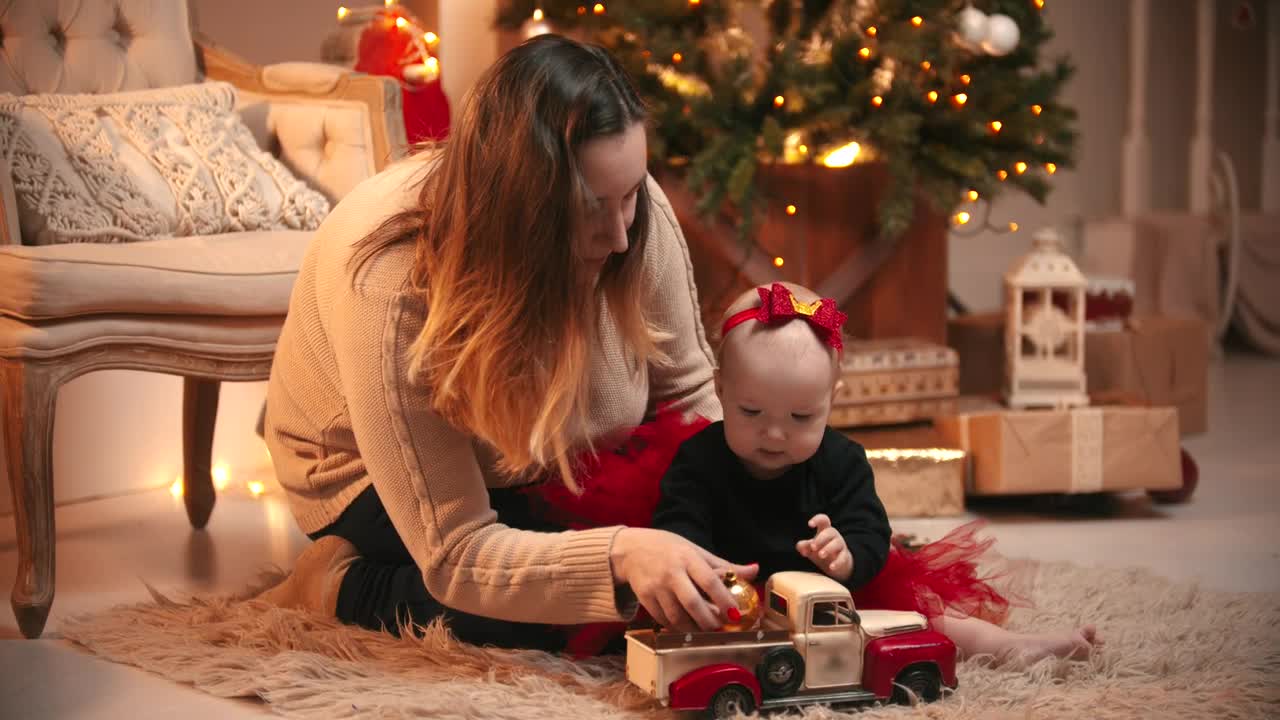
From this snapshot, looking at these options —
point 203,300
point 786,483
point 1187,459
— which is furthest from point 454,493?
point 1187,459

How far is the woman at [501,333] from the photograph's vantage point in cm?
123

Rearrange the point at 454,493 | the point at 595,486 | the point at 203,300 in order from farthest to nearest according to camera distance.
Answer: the point at 203,300 → the point at 595,486 → the point at 454,493

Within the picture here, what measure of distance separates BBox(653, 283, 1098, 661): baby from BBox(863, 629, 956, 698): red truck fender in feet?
0.24

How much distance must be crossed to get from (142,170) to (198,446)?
19.3 inches

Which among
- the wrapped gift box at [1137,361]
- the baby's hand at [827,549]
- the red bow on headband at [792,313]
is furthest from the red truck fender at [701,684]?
the wrapped gift box at [1137,361]

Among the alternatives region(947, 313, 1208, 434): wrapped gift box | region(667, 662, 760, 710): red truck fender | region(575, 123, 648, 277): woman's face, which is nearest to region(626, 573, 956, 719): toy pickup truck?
region(667, 662, 760, 710): red truck fender

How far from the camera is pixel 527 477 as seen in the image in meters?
1.56

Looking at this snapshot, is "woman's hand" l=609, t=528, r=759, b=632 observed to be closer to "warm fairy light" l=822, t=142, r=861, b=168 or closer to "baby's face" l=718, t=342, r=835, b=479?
Answer: "baby's face" l=718, t=342, r=835, b=479

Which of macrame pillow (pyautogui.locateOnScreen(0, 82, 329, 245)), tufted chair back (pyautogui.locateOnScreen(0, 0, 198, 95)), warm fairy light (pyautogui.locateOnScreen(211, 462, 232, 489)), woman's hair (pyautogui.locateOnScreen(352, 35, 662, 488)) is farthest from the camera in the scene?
warm fairy light (pyautogui.locateOnScreen(211, 462, 232, 489))

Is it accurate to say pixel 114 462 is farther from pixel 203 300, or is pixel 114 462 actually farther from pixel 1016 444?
pixel 1016 444

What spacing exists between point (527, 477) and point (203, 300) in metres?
0.59

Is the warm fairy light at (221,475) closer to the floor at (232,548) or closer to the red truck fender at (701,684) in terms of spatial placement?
the floor at (232,548)

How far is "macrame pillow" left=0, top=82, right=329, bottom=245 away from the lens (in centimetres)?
188

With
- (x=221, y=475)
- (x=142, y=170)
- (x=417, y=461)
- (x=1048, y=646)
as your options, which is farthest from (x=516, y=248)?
(x=221, y=475)
